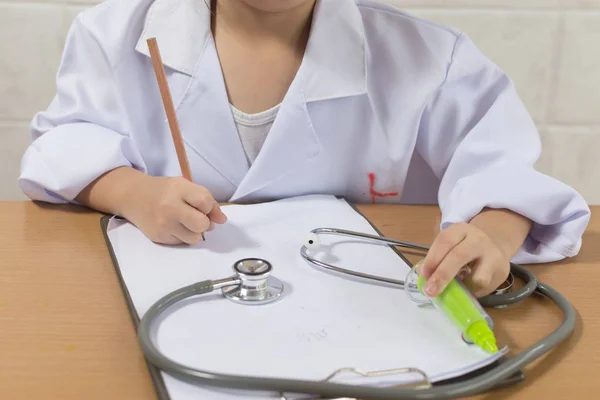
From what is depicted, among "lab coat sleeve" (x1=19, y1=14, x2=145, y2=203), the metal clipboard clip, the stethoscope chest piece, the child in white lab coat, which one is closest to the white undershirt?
the child in white lab coat

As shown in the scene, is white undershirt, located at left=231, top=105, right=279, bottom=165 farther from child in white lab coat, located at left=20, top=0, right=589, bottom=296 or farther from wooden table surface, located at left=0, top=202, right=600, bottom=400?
wooden table surface, located at left=0, top=202, right=600, bottom=400

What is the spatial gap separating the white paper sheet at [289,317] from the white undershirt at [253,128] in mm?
145

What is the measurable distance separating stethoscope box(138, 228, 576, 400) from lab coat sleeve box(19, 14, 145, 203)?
0.74ft

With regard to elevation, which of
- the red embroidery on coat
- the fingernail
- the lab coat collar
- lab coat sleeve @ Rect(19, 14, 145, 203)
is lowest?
the red embroidery on coat

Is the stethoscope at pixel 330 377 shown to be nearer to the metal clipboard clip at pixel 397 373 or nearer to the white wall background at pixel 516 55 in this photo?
the metal clipboard clip at pixel 397 373

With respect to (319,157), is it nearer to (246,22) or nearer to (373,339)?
(246,22)

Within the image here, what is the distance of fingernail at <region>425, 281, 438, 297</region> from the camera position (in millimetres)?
407

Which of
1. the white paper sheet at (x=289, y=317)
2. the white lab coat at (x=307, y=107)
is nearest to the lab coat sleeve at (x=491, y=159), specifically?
the white lab coat at (x=307, y=107)

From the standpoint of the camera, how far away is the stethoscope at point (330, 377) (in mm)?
329

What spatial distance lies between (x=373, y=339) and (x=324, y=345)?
3 cm

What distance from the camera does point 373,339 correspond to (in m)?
0.39

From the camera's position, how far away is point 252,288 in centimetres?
43

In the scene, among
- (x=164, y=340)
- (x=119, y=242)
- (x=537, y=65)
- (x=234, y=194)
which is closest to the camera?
(x=164, y=340)

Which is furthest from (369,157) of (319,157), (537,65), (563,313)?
(537,65)
